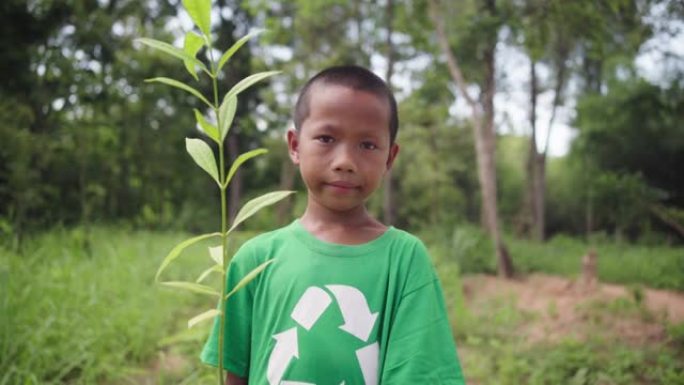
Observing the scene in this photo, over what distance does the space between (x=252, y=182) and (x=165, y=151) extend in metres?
4.06

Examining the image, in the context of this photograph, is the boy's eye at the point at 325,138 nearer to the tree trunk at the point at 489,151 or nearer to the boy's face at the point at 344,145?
the boy's face at the point at 344,145

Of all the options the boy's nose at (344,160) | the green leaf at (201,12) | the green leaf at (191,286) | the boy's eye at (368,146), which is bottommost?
the green leaf at (191,286)

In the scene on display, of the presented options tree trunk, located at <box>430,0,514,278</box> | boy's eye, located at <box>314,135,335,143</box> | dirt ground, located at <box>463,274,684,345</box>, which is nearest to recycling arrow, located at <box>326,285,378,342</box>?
boy's eye, located at <box>314,135,335,143</box>

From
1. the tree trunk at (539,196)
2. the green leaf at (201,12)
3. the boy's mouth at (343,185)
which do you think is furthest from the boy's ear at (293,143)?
the tree trunk at (539,196)

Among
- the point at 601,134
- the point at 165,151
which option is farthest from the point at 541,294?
the point at 165,151

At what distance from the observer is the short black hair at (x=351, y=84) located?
3.37 ft

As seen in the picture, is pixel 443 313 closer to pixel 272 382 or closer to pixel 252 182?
pixel 272 382

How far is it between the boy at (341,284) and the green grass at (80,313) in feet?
5.27

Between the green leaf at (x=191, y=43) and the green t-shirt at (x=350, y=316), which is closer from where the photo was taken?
the green leaf at (x=191, y=43)

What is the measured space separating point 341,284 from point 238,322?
0.24 metres

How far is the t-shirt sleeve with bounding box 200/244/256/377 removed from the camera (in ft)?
3.48

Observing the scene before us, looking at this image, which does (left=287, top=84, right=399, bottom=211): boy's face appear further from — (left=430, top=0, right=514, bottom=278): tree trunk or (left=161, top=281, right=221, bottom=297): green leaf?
(left=430, top=0, right=514, bottom=278): tree trunk

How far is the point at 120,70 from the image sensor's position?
7051mm

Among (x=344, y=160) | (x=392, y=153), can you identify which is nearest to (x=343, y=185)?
(x=344, y=160)
